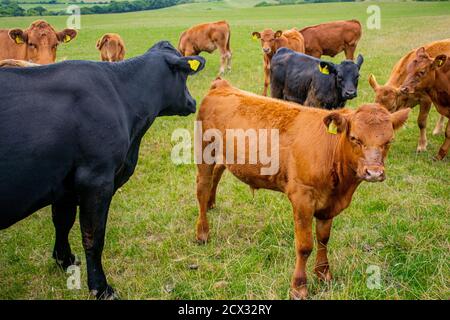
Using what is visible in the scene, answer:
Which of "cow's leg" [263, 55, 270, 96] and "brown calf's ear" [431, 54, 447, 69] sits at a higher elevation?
"brown calf's ear" [431, 54, 447, 69]

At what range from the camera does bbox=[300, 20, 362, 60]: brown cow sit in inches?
601

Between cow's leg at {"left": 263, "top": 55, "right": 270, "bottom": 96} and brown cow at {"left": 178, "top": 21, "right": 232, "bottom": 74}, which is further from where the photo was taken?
brown cow at {"left": 178, "top": 21, "right": 232, "bottom": 74}

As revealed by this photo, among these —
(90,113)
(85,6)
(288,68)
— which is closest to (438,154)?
(288,68)

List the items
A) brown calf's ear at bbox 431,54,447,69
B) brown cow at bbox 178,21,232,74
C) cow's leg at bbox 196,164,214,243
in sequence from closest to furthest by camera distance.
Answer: cow's leg at bbox 196,164,214,243 → brown calf's ear at bbox 431,54,447,69 → brown cow at bbox 178,21,232,74

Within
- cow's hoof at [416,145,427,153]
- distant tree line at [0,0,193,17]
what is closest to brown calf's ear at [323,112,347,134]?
cow's hoof at [416,145,427,153]

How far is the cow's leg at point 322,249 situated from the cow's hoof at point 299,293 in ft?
1.03

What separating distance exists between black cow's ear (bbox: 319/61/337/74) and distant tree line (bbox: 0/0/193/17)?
47842 mm

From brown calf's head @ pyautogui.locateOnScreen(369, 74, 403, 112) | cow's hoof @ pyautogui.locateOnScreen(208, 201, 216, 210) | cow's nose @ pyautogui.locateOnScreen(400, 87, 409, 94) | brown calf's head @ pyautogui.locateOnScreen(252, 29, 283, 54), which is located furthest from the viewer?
brown calf's head @ pyautogui.locateOnScreen(252, 29, 283, 54)

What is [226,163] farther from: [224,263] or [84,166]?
[84,166]

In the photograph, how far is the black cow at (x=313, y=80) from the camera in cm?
802

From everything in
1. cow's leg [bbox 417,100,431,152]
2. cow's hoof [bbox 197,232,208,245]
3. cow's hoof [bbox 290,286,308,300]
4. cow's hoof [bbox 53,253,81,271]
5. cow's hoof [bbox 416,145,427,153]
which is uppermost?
cow's leg [bbox 417,100,431,152]

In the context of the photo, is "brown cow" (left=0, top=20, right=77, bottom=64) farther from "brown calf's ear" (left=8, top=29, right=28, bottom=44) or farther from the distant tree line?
the distant tree line

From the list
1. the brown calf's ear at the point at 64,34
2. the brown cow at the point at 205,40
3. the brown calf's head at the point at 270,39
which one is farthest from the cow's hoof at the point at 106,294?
the brown cow at the point at 205,40
